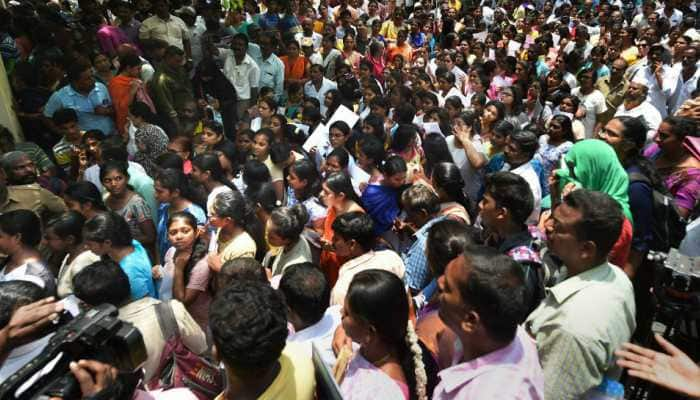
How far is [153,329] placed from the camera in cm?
232

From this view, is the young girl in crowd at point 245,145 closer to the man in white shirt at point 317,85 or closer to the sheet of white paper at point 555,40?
the man in white shirt at point 317,85

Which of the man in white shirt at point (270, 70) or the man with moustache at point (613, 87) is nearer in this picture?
the man with moustache at point (613, 87)

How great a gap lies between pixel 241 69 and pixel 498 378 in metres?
5.97

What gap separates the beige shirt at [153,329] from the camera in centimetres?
229

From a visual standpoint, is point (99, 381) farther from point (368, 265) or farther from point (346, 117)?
point (346, 117)

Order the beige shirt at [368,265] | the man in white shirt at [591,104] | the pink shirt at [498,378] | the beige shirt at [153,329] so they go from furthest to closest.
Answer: the man in white shirt at [591,104]
the beige shirt at [368,265]
the beige shirt at [153,329]
the pink shirt at [498,378]

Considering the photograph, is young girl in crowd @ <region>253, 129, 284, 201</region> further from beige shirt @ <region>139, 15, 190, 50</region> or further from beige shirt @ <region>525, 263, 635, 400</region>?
beige shirt @ <region>525, 263, 635, 400</region>

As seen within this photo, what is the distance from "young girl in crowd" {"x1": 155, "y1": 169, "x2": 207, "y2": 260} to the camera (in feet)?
12.1

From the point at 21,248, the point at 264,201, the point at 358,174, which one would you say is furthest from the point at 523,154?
the point at 21,248

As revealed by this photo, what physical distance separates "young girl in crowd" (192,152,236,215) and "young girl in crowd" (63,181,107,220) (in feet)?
2.50

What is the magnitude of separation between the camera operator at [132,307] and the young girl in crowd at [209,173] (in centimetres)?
162

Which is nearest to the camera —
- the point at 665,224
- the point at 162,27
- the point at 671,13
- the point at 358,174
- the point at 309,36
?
the point at 665,224

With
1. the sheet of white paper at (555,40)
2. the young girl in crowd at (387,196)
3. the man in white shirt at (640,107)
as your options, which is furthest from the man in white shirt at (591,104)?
the sheet of white paper at (555,40)

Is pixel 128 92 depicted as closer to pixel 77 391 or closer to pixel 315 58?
pixel 315 58
